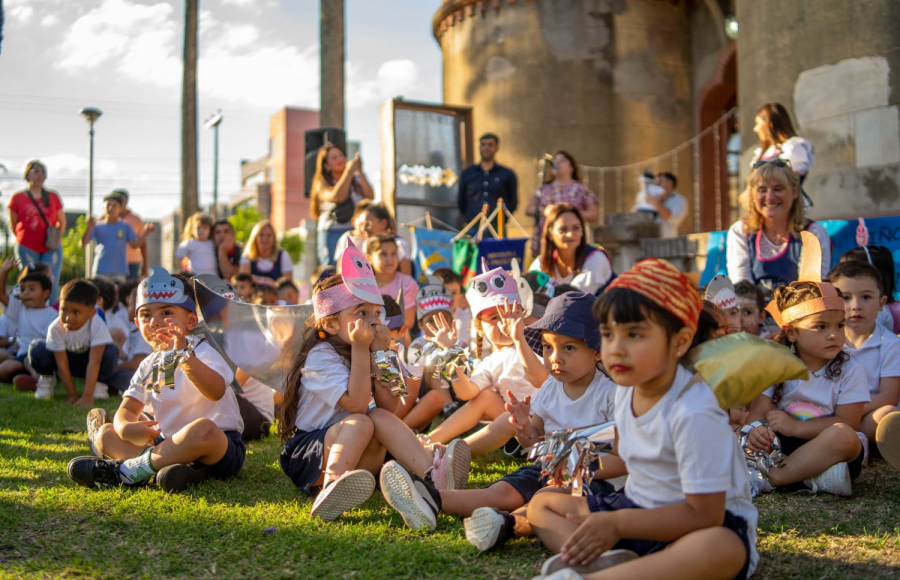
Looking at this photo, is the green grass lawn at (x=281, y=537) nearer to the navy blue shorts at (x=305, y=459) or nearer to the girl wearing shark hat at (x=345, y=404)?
the navy blue shorts at (x=305, y=459)

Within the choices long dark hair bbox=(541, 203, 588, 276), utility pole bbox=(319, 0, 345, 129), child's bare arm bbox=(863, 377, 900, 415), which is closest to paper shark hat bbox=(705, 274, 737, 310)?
child's bare arm bbox=(863, 377, 900, 415)

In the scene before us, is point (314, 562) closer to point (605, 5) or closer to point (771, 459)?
point (771, 459)

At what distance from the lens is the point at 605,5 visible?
14.5m

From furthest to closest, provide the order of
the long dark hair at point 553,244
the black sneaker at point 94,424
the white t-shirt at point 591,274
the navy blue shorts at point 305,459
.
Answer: the long dark hair at point 553,244 → the white t-shirt at point 591,274 → the black sneaker at point 94,424 → the navy blue shorts at point 305,459

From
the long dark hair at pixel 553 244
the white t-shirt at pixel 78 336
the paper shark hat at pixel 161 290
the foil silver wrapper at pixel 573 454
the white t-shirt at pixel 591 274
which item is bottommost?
the foil silver wrapper at pixel 573 454

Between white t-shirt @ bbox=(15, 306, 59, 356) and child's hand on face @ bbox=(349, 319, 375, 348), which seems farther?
white t-shirt @ bbox=(15, 306, 59, 356)

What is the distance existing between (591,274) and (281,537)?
3.08 metres

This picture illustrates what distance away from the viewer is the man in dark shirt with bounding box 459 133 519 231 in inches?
340

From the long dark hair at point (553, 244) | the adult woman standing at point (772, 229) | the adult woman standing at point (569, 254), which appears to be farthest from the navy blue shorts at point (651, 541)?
the long dark hair at point (553, 244)

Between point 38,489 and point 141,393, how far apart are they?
57cm

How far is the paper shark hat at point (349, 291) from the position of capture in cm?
352

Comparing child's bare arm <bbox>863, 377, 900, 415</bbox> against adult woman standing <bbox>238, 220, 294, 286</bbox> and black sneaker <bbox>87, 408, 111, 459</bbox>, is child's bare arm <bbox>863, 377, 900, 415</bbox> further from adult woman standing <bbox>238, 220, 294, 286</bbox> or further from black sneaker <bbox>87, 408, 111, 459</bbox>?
adult woman standing <bbox>238, 220, 294, 286</bbox>

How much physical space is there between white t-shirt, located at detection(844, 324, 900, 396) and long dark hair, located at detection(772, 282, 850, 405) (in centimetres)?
33

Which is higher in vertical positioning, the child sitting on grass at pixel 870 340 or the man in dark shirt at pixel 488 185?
the man in dark shirt at pixel 488 185
